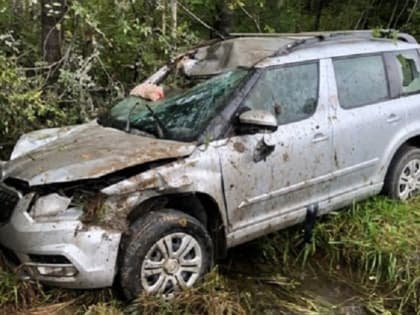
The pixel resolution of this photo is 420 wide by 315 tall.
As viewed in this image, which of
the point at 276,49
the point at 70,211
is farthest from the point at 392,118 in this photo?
the point at 70,211

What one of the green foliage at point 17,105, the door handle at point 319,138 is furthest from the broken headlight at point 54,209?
the green foliage at point 17,105

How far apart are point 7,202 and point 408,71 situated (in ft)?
13.0

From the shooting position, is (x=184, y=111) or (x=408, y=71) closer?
(x=184, y=111)

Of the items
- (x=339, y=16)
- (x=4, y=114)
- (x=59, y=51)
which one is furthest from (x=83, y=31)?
(x=339, y=16)

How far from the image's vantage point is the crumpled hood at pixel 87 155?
12.8ft

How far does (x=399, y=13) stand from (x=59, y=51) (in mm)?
6594

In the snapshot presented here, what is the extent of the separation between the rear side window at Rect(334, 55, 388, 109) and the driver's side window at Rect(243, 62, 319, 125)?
1.02 ft

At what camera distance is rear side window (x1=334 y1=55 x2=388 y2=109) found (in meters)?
5.17

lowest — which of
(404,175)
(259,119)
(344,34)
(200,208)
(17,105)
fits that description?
(404,175)

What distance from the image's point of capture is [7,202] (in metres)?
4.09

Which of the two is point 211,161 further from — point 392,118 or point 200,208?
point 392,118

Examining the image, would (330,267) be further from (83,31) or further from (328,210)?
(83,31)

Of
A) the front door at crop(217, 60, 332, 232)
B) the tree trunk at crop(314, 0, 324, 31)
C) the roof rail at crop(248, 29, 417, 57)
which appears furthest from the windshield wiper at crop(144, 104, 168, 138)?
the tree trunk at crop(314, 0, 324, 31)

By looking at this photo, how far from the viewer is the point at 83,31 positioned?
23.6ft
